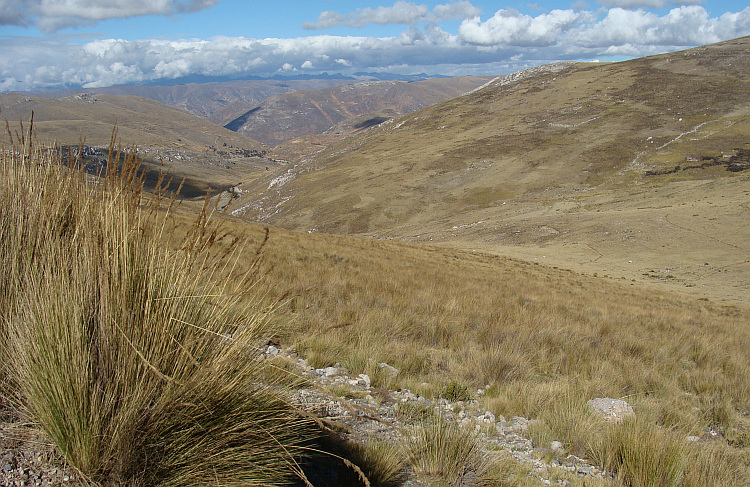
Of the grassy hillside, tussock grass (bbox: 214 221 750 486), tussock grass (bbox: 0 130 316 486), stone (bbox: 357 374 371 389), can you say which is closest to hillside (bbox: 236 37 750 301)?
tussock grass (bbox: 214 221 750 486)

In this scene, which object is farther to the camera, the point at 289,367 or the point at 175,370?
the point at 289,367

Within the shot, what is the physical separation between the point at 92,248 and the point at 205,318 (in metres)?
0.59

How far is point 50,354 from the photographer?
1.69 metres

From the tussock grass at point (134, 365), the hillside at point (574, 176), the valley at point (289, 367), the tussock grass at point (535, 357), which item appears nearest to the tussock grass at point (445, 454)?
the valley at point (289, 367)

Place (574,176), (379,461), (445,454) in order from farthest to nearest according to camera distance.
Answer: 1. (574,176)
2. (445,454)
3. (379,461)

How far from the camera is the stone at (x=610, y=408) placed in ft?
12.0

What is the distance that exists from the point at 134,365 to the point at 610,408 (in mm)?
3930

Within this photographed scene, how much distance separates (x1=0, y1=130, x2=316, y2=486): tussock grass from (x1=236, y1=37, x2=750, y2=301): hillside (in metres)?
27.8

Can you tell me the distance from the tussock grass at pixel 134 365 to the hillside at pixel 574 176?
2776 centimetres

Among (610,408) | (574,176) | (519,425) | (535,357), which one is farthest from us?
(574,176)

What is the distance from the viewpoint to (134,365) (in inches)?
68.3

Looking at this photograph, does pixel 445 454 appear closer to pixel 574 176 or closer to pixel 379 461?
pixel 379 461

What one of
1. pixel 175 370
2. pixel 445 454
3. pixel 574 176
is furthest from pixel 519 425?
pixel 574 176

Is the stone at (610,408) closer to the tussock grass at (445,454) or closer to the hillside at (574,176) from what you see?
the tussock grass at (445,454)
